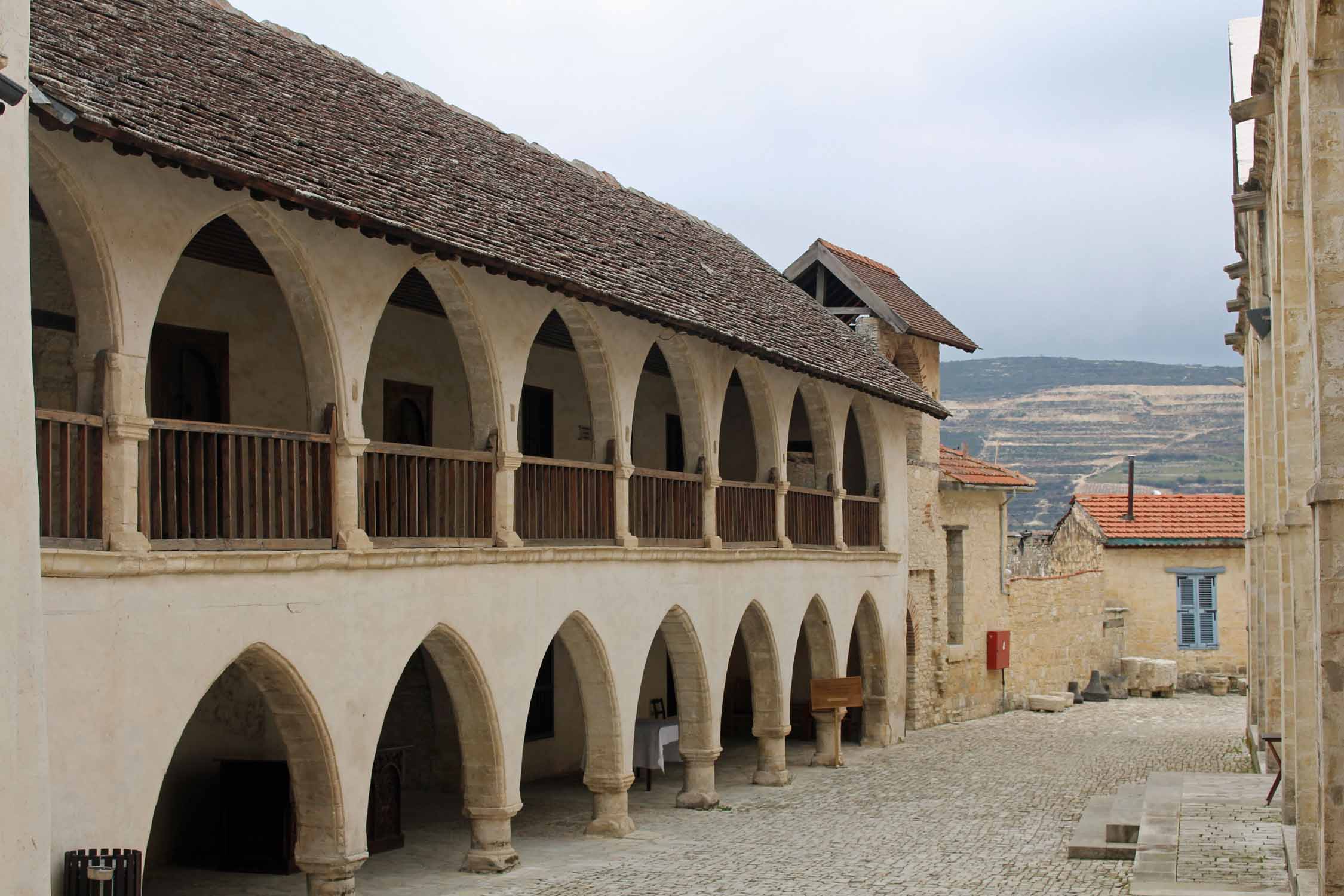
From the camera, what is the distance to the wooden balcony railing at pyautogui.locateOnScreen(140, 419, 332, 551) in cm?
1014

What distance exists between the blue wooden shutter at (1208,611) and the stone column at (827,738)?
14608 millimetres

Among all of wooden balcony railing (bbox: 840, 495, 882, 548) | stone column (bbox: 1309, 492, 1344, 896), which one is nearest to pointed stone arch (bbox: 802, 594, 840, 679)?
wooden balcony railing (bbox: 840, 495, 882, 548)

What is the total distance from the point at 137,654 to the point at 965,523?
19216 millimetres

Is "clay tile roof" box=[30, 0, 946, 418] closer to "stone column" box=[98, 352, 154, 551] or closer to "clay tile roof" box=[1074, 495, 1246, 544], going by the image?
"stone column" box=[98, 352, 154, 551]

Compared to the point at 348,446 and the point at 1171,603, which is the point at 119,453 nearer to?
the point at 348,446

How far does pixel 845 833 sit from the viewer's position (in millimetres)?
15633

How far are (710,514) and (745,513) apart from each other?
3.74 ft

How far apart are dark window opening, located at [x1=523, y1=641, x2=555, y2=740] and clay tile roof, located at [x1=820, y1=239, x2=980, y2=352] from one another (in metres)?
9.64

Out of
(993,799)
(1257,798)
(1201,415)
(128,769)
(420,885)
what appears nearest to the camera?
(128,769)

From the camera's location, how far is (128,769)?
9359mm

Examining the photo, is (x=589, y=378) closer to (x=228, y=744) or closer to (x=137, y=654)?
(x=228, y=744)

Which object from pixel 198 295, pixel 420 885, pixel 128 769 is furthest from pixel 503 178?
pixel 128 769

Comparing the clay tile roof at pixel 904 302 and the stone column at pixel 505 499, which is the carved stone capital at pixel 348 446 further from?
the clay tile roof at pixel 904 302

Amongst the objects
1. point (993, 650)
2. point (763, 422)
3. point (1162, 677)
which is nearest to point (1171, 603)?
point (1162, 677)
